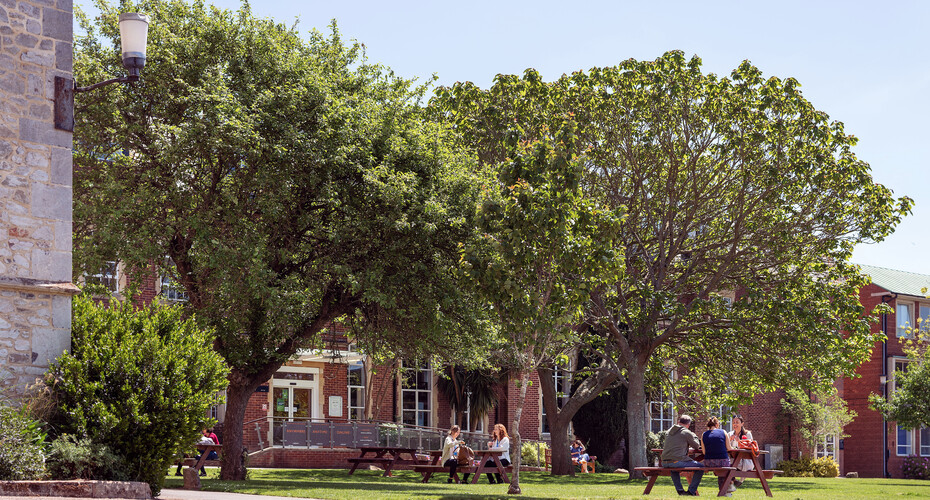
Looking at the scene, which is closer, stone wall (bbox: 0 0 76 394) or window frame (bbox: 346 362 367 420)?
stone wall (bbox: 0 0 76 394)

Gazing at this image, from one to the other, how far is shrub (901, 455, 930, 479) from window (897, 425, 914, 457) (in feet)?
7.17

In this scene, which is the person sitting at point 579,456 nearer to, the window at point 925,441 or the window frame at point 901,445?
the window frame at point 901,445

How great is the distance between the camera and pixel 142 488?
10969mm

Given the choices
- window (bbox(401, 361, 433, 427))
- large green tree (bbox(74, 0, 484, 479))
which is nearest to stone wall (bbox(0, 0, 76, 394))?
large green tree (bbox(74, 0, 484, 479))

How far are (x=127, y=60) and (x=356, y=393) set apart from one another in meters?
24.6

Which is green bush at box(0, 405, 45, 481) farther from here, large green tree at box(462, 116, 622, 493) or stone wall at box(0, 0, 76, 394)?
large green tree at box(462, 116, 622, 493)

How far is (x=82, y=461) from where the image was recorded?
36.4ft

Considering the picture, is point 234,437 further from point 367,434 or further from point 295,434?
point 367,434

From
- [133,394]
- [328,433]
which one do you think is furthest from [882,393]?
[133,394]

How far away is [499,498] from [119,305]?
622 centimetres

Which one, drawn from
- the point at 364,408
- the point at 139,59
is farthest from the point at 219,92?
the point at 364,408

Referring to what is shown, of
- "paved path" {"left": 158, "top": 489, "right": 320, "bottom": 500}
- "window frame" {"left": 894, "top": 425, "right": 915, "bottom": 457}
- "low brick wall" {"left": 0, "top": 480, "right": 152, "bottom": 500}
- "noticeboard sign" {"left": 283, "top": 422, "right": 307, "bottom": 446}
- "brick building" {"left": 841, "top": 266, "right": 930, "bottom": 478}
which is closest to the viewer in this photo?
"low brick wall" {"left": 0, "top": 480, "right": 152, "bottom": 500}

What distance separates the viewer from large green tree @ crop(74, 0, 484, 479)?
17719mm

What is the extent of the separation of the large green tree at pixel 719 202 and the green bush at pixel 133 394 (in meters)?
13.2
